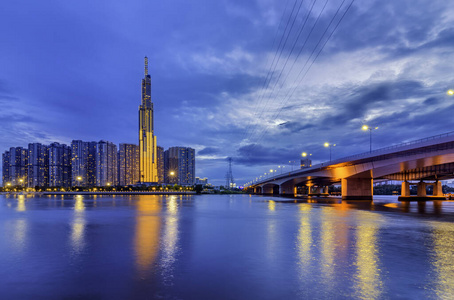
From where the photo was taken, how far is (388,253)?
42.4 ft

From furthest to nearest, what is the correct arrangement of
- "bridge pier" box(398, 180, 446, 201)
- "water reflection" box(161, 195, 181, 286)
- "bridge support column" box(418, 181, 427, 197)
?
"bridge support column" box(418, 181, 427, 197) < "bridge pier" box(398, 180, 446, 201) < "water reflection" box(161, 195, 181, 286)

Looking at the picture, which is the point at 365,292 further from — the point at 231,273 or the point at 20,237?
the point at 20,237

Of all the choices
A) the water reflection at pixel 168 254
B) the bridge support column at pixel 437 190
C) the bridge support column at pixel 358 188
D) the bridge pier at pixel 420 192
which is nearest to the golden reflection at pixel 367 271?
the water reflection at pixel 168 254

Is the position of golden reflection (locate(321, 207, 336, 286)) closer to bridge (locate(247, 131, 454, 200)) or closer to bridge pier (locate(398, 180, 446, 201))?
bridge (locate(247, 131, 454, 200))

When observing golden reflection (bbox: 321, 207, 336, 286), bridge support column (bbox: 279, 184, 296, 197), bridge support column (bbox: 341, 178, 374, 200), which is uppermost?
golden reflection (bbox: 321, 207, 336, 286)

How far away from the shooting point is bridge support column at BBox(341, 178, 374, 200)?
85688 millimetres

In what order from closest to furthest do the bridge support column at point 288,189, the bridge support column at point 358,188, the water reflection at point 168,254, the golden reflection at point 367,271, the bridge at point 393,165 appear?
the golden reflection at point 367,271, the water reflection at point 168,254, the bridge at point 393,165, the bridge support column at point 358,188, the bridge support column at point 288,189

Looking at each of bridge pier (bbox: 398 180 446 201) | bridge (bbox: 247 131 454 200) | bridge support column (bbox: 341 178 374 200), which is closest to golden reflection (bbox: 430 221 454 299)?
bridge (bbox: 247 131 454 200)

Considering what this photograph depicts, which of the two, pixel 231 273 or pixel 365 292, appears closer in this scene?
pixel 365 292

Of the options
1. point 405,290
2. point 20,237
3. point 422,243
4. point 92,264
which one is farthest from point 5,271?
point 422,243

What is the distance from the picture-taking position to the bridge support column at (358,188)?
85.7 m

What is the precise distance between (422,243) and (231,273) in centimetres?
1199

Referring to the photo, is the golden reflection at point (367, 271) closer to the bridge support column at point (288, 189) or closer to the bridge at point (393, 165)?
the bridge at point (393, 165)

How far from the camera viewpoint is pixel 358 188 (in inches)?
3393
